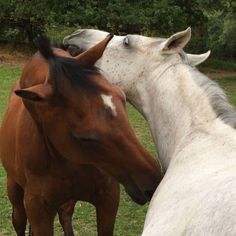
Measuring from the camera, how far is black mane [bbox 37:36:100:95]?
2277 millimetres

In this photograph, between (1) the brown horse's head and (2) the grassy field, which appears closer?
(1) the brown horse's head

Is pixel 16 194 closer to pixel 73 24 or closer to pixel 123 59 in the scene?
pixel 123 59

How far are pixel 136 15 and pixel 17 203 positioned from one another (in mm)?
9806

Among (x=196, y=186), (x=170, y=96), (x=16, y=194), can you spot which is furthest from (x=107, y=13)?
(x=196, y=186)

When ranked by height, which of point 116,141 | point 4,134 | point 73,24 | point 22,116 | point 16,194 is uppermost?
point 116,141

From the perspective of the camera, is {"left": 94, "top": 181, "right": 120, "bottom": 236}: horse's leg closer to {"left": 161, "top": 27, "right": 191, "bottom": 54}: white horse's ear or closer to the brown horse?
the brown horse

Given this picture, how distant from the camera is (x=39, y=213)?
2.72m

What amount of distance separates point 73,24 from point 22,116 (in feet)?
35.7

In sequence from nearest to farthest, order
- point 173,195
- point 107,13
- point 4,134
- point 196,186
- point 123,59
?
point 196,186 → point 173,195 → point 123,59 → point 4,134 → point 107,13

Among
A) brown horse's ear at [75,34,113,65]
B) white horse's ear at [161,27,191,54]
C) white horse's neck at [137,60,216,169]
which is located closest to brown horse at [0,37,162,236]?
brown horse's ear at [75,34,113,65]

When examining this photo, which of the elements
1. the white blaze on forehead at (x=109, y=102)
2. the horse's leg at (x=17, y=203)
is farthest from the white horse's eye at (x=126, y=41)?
the horse's leg at (x=17, y=203)

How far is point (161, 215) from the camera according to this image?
66.7 inches

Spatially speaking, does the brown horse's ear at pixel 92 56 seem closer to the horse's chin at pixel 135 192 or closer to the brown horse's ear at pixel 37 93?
the brown horse's ear at pixel 37 93

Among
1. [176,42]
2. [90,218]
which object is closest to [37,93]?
[176,42]
